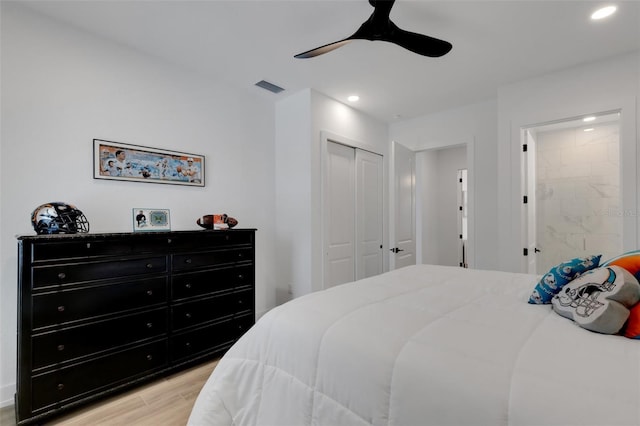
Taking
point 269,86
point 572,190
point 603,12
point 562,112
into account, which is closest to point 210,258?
point 269,86

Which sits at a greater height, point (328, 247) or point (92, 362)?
point (328, 247)

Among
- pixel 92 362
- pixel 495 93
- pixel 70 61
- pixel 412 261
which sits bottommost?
pixel 92 362

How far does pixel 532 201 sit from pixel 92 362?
4279mm

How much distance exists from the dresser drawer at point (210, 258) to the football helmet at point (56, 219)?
660 mm

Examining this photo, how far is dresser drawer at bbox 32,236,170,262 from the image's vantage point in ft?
5.81

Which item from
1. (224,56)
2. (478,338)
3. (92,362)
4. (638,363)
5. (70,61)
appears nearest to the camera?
(638,363)

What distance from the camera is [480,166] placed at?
12.3 ft

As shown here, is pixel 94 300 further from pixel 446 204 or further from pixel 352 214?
pixel 446 204

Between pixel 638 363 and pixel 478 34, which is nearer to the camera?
pixel 638 363

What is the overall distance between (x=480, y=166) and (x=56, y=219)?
4185 mm

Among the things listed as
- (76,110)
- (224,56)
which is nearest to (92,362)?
(76,110)

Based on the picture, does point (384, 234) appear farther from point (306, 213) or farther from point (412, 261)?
point (306, 213)

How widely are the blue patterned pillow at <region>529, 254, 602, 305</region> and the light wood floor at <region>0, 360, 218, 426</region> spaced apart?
6.88ft

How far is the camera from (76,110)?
224cm
